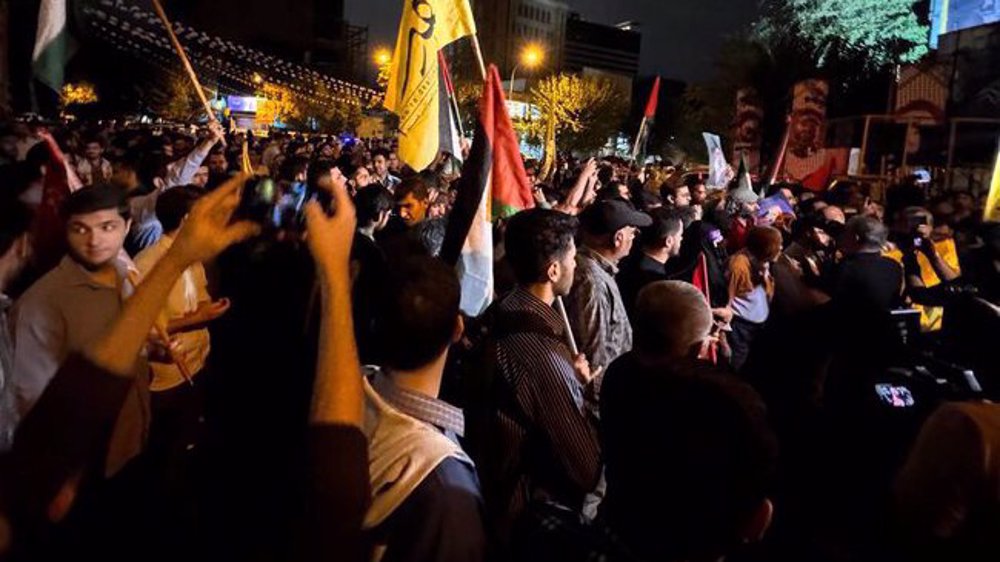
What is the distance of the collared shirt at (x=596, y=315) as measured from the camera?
4516mm

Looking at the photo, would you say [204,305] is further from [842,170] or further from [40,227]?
[842,170]

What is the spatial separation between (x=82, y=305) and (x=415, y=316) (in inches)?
71.1

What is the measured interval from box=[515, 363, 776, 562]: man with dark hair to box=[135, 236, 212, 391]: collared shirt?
2.93 metres

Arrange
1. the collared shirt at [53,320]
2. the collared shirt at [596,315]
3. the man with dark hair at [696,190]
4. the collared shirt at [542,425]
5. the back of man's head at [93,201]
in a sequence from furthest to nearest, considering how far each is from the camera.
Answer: the man with dark hair at [696,190] → the collared shirt at [596,315] → the back of man's head at [93,201] → the collared shirt at [542,425] → the collared shirt at [53,320]

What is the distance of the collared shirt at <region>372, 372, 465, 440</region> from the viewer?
2.40 meters

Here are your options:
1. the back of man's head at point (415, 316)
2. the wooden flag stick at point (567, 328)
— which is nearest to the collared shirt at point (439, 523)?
the back of man's head at point (415, 316)

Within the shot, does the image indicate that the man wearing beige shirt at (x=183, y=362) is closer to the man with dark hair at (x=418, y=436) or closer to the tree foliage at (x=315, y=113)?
the man with dark hair at (x=418, y=436)

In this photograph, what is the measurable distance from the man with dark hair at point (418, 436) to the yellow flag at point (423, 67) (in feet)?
12.8

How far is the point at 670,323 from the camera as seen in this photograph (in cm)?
292

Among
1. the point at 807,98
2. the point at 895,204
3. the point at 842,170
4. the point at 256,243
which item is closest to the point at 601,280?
the point at 256,243

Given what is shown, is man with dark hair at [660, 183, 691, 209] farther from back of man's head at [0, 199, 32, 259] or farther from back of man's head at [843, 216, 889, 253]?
back of man's head at [0, 199, 32, 259]

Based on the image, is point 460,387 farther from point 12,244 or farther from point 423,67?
point 423,67

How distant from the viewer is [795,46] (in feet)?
142

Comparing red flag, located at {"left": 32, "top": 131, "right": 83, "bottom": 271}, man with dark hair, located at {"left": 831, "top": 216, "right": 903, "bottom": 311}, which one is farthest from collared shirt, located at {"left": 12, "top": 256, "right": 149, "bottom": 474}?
man with dark hair, located at {"left": 831, "top": 216, "right": 903, "bottom": 311}
